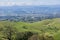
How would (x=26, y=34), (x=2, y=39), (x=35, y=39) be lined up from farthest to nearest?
(x=26, y=34) → (x=2, y=39) → (x=35, y=39)

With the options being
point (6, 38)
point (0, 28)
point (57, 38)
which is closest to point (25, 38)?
point (6, 38)

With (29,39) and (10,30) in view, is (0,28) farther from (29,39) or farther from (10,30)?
(29,39)

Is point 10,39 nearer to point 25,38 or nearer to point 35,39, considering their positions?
point 25,38

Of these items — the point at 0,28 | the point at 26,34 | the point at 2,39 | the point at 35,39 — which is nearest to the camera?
the point at 35,39

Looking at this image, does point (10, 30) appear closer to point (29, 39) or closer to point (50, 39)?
point (29, 39)

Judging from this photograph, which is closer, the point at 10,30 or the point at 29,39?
the point at 29,39

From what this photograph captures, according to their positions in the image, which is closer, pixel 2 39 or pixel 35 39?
pixel 35 39

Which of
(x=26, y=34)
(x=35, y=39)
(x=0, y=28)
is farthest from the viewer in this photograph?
(x=0, y=28)

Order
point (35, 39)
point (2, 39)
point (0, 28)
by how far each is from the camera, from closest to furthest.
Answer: point (35, 39)
point (2, 39)
point (0, 28)

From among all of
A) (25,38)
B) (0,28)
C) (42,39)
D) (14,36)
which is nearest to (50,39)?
(42,39)
